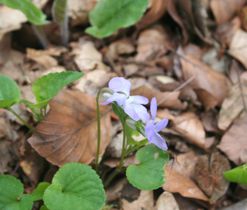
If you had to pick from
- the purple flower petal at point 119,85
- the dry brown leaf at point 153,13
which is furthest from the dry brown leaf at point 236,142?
the dry brown leaf at point 153,13

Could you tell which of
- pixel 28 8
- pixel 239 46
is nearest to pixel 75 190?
pixel 28 8

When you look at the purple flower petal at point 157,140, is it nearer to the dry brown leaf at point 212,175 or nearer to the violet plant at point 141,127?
the violet plant at point 141,127

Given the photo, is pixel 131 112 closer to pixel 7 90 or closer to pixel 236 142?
pixel 7 90

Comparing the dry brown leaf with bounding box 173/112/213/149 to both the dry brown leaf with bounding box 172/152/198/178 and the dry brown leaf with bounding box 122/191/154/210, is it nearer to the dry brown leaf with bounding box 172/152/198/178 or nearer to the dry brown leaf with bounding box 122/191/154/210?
the dry brown leaf with bounding box 172/152/198/178

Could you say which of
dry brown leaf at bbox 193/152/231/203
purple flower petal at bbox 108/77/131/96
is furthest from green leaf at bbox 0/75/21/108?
dry brown leaf at bbox 193/152/231/203

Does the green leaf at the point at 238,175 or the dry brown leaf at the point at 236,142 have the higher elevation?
the green leaf at the point at 238,175

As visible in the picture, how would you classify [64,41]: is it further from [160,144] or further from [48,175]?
[160,144]
